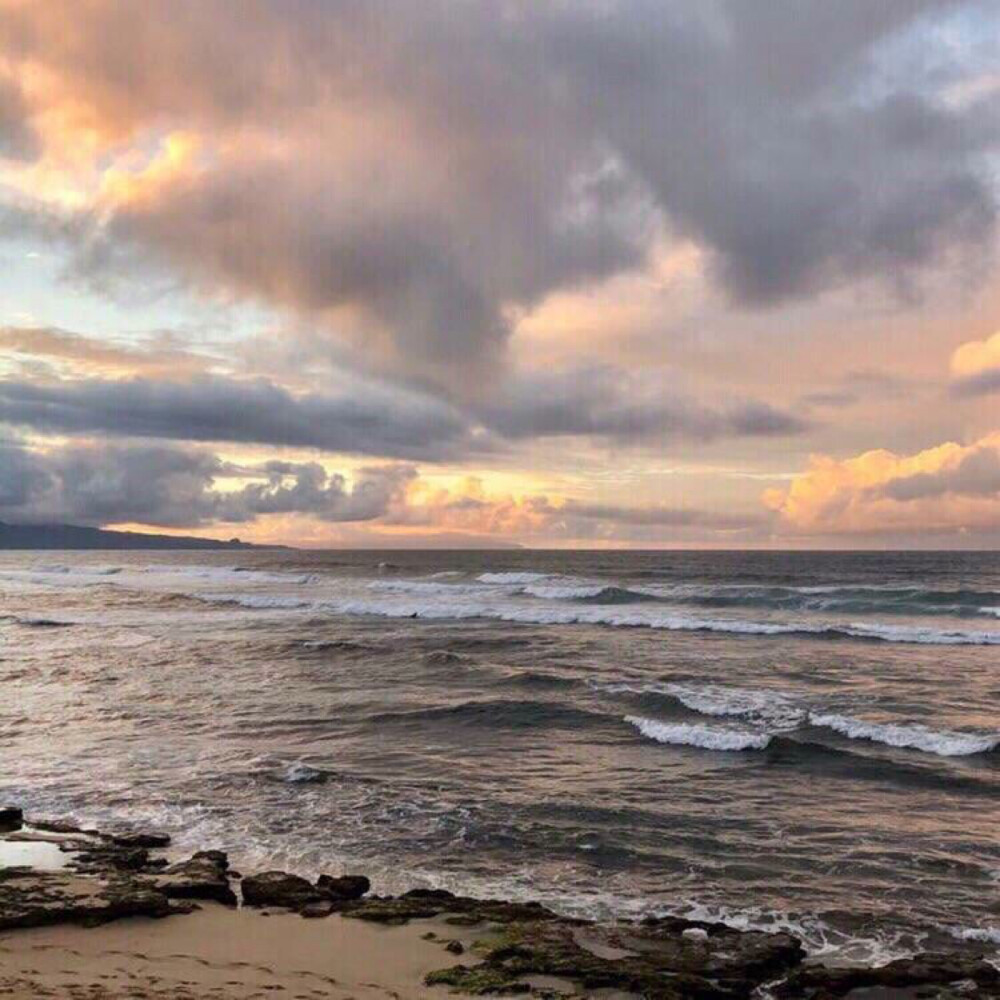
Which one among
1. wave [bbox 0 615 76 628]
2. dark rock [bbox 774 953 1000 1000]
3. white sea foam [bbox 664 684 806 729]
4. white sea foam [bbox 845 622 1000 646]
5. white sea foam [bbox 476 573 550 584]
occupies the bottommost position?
wave [bbox 0 615 76 628]

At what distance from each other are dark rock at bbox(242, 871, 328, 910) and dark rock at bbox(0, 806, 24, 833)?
4.35m

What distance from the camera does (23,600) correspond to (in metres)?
62.8

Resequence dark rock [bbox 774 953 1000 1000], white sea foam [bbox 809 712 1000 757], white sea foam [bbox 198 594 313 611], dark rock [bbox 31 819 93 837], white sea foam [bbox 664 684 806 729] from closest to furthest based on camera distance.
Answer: dark rock [bbox 774 953 1000 1000] → dark rock [bbox 31 819 93 837] → white sea foam [bbox 809 712 1000 757] → white sea foam [bbox 664 684 806 729] → white sea foam [bbox 198 594 313 611]

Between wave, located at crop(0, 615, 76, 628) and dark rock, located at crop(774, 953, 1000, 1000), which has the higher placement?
dark rock, located at crop(774, 953, 1000, 1000)

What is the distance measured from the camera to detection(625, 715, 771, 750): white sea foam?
19.0 m

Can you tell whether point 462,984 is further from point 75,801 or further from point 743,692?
point 743,692

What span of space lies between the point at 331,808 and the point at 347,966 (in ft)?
19.3

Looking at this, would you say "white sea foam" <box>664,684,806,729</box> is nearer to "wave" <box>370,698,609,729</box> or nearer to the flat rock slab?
"wave" <box>370,698,609,729</box>

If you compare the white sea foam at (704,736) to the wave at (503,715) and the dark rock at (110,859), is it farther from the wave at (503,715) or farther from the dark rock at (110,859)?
the dark rock at (110,859)

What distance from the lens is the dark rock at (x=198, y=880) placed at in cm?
1035

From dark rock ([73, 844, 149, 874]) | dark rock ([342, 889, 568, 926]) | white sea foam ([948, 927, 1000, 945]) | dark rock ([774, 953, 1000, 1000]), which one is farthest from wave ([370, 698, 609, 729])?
dark rock ([774, 953, 1000, 1000])

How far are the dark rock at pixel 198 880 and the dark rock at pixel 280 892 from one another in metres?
0.21

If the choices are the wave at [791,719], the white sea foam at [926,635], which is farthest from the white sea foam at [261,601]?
the wave at [791,719]

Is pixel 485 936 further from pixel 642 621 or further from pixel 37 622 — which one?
pixel 37 622
